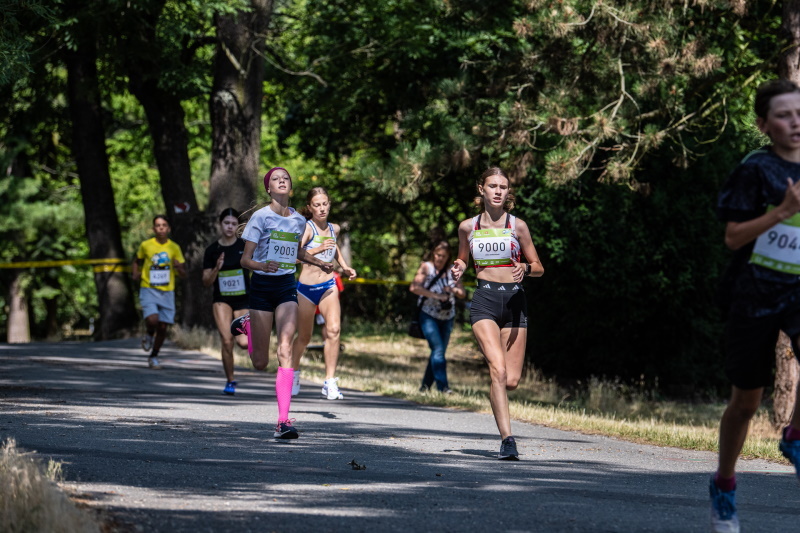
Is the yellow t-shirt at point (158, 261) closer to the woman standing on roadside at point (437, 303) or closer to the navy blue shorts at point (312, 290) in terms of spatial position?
the woman standing on roadside at point (437, 303)

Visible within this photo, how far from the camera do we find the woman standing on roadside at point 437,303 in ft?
46.2

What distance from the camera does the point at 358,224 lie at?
1167 inches

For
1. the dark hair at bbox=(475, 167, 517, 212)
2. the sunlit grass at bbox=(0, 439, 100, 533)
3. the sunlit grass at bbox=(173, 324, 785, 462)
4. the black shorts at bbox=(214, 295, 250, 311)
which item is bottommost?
the sunlit grass at bbox=(173, 324, 785, 462)

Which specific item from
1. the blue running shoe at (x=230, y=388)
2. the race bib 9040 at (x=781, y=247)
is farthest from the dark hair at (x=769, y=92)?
the blue running shoe at (x=230, y=388)

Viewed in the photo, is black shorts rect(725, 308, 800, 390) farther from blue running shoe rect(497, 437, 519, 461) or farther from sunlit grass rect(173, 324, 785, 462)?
sunlit grass rect(173, 324, 785, 462)

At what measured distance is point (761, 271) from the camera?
5207mm

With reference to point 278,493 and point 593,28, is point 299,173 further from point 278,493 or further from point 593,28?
point 278,493

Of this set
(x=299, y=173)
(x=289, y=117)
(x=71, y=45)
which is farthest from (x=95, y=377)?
(x=299, y=173)

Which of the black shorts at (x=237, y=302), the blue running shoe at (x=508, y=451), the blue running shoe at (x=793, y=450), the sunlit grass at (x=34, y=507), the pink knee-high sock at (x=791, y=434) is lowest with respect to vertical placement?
the blue running shoe at (x=508, y=451)

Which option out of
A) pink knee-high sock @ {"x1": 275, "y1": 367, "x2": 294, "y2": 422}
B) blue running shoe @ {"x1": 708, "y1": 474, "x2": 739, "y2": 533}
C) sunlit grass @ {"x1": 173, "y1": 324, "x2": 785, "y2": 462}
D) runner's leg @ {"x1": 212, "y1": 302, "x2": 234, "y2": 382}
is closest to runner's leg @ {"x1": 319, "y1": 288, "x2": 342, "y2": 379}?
runner's leg @ {"x1": 212, "y1": 302, "x2": 234, "y2": 382}

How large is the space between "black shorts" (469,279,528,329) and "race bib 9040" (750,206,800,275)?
11.0 ft

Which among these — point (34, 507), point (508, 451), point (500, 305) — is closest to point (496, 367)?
point (500, 305)

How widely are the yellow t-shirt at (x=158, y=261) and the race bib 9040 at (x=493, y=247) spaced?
797 cm

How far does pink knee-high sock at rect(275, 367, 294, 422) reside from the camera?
8.58 meters
